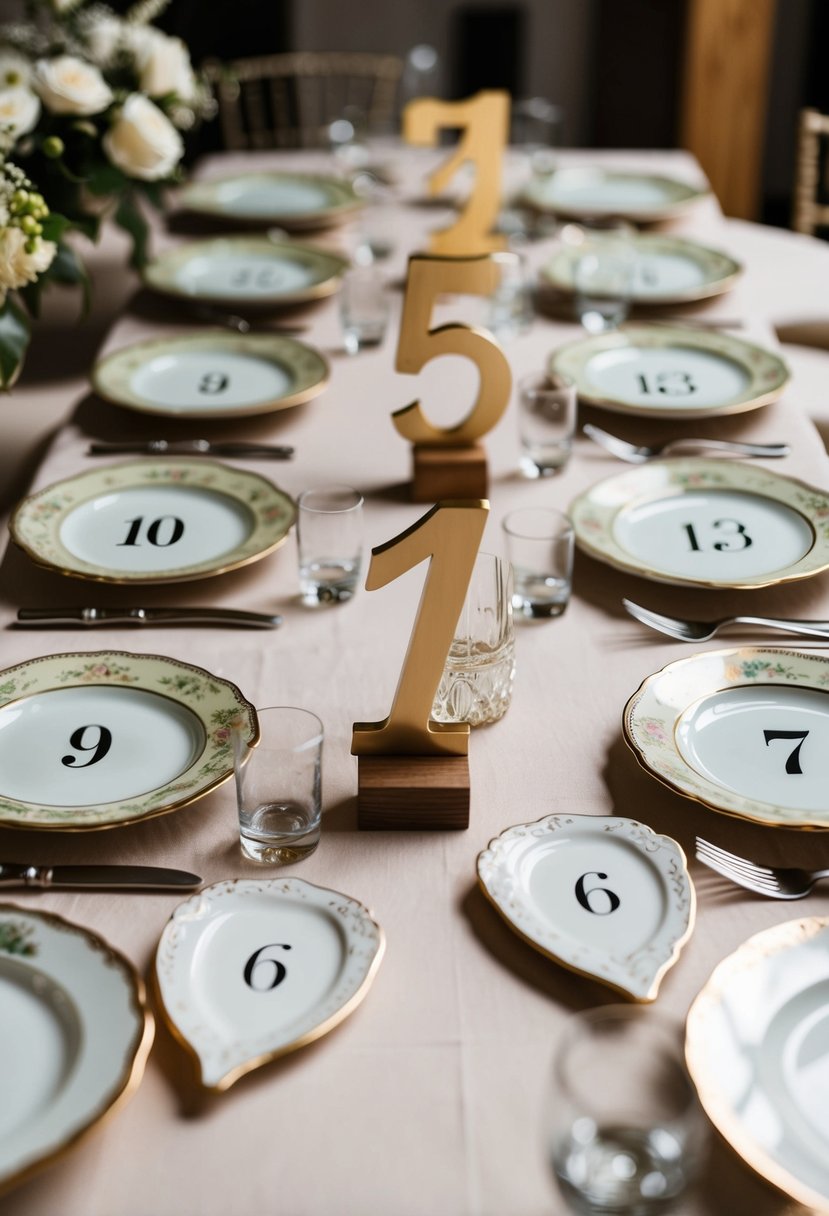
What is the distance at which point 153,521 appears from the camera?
150 cm

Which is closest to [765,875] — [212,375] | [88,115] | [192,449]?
[192,449]

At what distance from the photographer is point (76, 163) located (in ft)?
6.84

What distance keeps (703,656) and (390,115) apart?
132 inches

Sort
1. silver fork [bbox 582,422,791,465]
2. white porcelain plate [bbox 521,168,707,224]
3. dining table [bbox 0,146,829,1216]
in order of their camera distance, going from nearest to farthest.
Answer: dining table [bbox 0,146,829,1216] < silver fork [bbox 582,422,791,465] < white porcelain plate [bbox 521,168,707,224]

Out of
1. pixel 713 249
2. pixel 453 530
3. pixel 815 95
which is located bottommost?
pixel 815 95

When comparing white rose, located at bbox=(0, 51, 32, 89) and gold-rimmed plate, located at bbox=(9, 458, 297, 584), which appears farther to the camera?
white rose, located at bbox=(0, 51, 32, 89)

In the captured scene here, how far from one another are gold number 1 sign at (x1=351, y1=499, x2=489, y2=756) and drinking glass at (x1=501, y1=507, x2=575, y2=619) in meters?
0.29

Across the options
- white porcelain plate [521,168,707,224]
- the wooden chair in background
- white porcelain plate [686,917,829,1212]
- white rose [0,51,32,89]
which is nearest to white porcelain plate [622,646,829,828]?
white porcelain plate [686,917,829,1212]

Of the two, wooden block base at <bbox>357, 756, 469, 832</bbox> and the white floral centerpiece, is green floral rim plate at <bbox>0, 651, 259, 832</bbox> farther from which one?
the white floral centerpiece

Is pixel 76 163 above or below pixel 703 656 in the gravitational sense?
above

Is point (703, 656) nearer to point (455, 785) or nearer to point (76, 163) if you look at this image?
point (455, 785)

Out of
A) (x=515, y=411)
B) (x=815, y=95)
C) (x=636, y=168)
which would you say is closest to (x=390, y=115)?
(x=636, y=168)

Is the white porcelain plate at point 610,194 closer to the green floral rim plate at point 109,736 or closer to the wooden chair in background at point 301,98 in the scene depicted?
the wooden chair in background at point 301,98

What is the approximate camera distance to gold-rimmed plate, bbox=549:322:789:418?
175 cm
